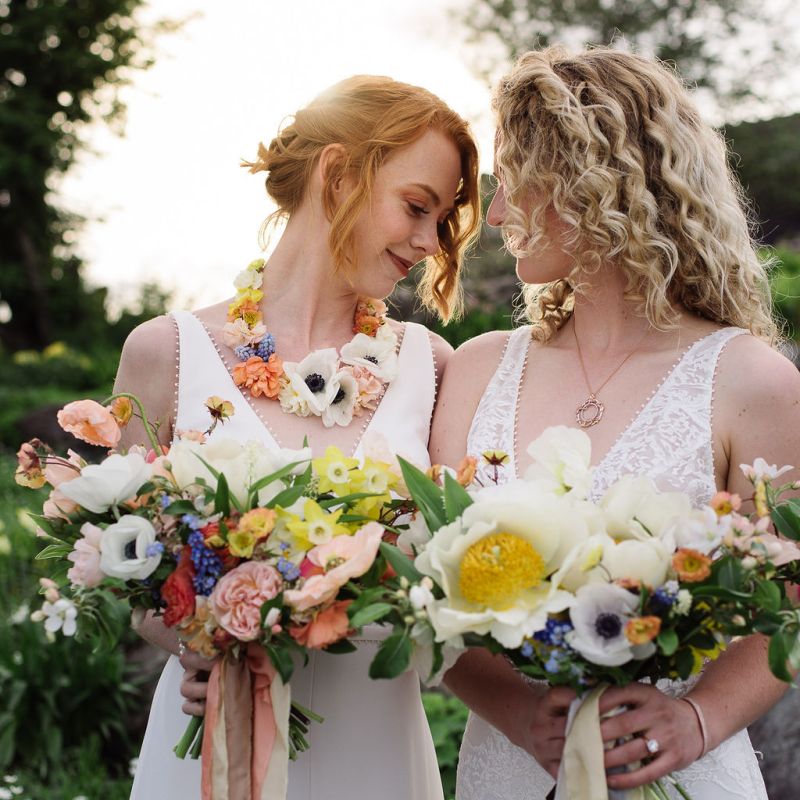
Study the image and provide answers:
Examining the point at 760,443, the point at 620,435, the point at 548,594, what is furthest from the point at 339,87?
the point at 548,594

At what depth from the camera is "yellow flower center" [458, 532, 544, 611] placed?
1831mm

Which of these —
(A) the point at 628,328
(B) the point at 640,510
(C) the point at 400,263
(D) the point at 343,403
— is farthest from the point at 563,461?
(C) the point at 400,263

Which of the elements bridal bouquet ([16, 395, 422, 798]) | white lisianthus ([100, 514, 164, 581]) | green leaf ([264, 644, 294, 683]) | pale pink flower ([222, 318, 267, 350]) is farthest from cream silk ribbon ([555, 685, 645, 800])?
pale pink flower ([222, 318, 267, 350])

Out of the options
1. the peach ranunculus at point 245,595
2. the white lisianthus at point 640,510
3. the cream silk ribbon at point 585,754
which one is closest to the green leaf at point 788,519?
the white lisianthus at point 640,510

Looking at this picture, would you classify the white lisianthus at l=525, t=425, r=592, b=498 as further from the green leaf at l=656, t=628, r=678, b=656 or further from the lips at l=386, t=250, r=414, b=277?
the lips at l=386, t=250, r=414, b=277

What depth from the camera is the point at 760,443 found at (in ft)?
8.18

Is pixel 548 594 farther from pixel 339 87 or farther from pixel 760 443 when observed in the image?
pixel 339 87

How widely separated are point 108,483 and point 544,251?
4.64 ft

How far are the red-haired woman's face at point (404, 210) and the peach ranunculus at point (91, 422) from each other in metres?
1.29

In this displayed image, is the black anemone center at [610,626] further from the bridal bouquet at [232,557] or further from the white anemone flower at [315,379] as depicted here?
the white anemone flower at [315,379]

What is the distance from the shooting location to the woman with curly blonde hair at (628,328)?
8.31ft

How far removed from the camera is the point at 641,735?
2.07 metres

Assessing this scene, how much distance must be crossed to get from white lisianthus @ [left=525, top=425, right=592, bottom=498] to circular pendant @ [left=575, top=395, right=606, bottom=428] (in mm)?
730

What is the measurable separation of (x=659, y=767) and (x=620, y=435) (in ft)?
3.02
